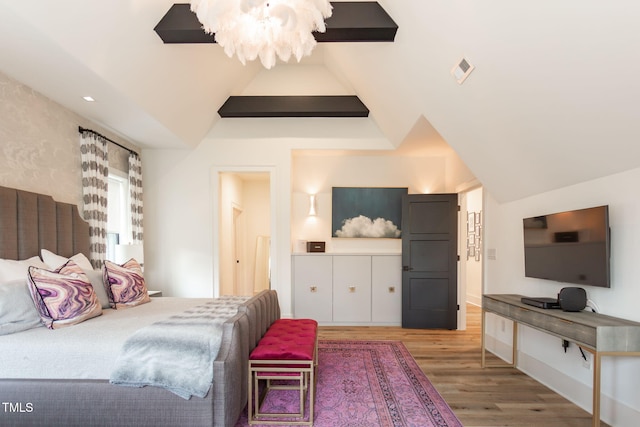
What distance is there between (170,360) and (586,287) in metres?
3.04

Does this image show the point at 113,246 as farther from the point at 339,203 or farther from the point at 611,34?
the point at 611,34

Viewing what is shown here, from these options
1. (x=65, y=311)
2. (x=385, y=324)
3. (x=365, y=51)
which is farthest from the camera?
(x=385, y=324)

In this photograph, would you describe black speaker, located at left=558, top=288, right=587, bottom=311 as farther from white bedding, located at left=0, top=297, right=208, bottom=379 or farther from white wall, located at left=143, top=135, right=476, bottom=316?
white bedding, located at left=0, top=297, right=208, bottom=379

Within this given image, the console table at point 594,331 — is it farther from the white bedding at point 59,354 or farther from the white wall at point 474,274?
the white wall at point 474,274

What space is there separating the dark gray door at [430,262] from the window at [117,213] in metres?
3.92

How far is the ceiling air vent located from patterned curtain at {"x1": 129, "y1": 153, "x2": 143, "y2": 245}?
406cm

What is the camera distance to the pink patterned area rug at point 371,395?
2.37 m

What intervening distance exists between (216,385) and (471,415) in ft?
6.11

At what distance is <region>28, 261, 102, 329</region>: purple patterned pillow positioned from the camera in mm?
2268

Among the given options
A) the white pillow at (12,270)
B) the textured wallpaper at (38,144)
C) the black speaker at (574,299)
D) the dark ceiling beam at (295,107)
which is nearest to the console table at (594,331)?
the black speaker at (574,299)

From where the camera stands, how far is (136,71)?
3039mm

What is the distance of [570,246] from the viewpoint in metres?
2.55

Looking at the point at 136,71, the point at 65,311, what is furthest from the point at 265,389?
the point at 136,71

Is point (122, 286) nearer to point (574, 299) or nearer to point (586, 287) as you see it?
point (574, 299)
